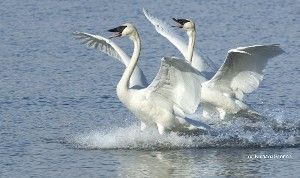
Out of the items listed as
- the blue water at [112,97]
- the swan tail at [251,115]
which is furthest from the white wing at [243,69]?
the blue water at [112,97]

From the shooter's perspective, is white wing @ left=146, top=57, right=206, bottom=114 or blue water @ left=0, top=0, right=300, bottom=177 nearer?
Result: blue water @ left=0, top=0, right=300, bottom=177

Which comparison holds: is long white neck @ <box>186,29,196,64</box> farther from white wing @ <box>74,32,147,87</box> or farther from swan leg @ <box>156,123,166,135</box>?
swan leg @ <box>156,123,166,135</box>

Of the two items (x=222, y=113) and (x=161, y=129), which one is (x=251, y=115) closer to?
(x=222, y=113)

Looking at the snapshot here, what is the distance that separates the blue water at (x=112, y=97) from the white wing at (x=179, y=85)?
54 centimetres

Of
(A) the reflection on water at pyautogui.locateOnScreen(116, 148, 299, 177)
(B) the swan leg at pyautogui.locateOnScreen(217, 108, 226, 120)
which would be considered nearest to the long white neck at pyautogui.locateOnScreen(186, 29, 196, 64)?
(B) the swan leg at pyautogui.locateOnScreen(217, 108, 226, 120)

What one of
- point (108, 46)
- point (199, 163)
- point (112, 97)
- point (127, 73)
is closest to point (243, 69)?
point (127, 73)

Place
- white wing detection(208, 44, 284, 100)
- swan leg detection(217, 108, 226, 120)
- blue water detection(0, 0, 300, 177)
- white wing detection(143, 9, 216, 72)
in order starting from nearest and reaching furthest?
1. blue water detection(0, 0, 300, 177)
2. white wing detection(208, 44, 284, 100)
3. swan leg detection(217, 108, 226, 120)
4. white wing detection(143, 9, 216, 72)

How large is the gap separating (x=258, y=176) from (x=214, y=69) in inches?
195

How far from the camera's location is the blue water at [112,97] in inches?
547

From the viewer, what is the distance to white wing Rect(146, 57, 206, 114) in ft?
47.0

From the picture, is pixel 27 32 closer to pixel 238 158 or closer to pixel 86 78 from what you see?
pixel 86 78

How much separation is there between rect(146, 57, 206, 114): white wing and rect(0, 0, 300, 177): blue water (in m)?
0.54

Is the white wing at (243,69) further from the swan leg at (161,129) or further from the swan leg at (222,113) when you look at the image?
the swan leg at (161,129)

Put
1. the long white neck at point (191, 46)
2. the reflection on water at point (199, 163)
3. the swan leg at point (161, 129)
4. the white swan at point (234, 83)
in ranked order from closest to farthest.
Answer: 1. the reflection on water at point (199, 163)
2. the swan leg at point (161, 129)
3. the white swan at point (234, 83)
4. the long white neck at point (191, 46)
